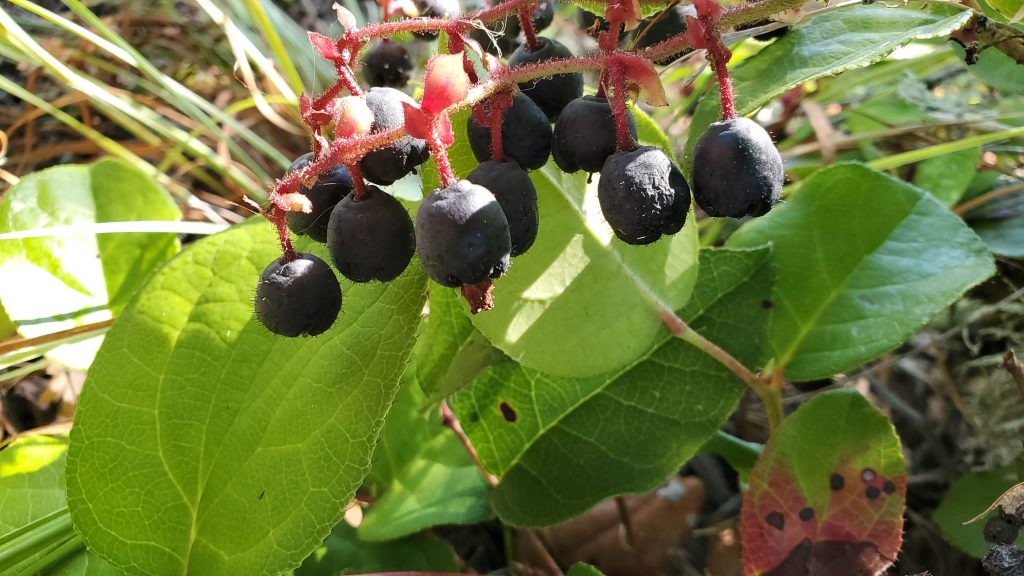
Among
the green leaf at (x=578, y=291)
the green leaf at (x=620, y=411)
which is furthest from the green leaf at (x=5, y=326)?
the green leaf at (x=578, y=291)

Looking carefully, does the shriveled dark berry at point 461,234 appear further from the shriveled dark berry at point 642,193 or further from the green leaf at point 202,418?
the green leaf at point 202,418

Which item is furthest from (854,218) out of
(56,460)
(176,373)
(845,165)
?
(56,460)

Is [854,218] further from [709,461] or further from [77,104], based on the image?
[77,104]

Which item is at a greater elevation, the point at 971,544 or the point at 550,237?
the point at 550,237

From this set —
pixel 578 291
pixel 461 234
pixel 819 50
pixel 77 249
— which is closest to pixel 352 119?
pixel 461 234

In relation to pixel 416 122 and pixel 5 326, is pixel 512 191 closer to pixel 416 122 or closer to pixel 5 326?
pixel 416 122

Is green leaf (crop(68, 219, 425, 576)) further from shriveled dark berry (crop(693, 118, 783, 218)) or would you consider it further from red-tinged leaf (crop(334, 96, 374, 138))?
shriveled dark berry (crop(693, 118, 783, 218))

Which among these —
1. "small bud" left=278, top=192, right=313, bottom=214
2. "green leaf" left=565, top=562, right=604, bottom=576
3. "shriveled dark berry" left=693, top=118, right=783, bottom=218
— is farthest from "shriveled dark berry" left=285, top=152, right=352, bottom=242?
"green leaf" left=565, top=562, right=604, bottom=576
